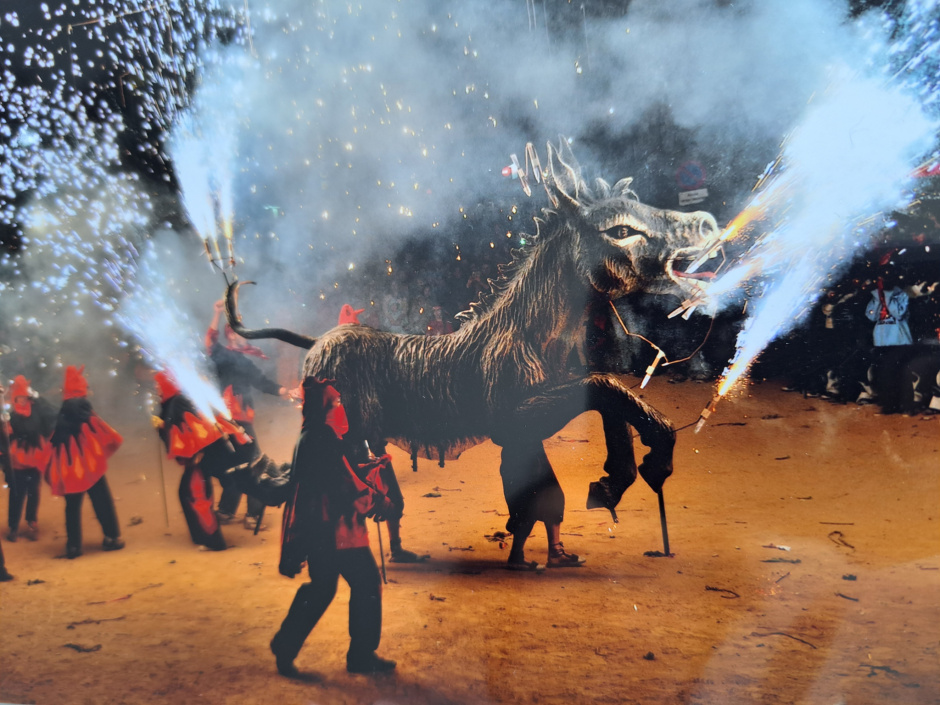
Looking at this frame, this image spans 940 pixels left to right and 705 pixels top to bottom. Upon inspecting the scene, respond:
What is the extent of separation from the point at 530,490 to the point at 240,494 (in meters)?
1.47

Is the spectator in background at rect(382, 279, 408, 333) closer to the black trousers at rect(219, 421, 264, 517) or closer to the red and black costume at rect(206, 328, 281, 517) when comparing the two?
the red and black costume at rect(206, 328, 281, 517)

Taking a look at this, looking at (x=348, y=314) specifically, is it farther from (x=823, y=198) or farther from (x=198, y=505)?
(x=823, y=198)

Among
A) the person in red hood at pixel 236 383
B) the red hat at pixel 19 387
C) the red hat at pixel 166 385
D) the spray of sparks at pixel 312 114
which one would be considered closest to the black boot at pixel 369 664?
the person in red hood at pixel 236 383

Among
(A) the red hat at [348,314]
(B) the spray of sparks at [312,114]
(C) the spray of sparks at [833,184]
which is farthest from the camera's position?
(A) the red hat at [348,314]

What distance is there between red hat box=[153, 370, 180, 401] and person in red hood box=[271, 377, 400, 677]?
0.79 meters

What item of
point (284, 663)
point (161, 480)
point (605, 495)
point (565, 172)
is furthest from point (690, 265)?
point (161, 480)

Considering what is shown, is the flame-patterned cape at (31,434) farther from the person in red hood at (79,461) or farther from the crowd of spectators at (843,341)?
the crowd of spectators at (843,341)

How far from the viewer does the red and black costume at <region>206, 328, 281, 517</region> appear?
272cm

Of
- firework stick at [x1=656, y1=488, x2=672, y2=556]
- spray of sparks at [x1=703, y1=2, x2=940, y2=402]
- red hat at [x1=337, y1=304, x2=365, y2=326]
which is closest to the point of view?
spray of sparks at [x1=703, y1=2, x2=940, y2=402]

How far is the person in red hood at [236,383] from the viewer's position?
8.93ft

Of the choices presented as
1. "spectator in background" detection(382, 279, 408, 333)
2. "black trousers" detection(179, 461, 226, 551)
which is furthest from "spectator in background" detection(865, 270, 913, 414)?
"black trousers" detection(179, 461, 226, 551)

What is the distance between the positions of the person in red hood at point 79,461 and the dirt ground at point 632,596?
0.42 meters

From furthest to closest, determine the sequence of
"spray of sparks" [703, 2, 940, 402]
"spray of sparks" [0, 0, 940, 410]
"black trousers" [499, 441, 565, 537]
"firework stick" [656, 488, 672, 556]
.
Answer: "black trousers" [499, 441, 565, 537] < "firework stick" [656, 488, 672, 556] < "spray of sparks" [0, 0, 940, 410] < "spray of sparks" [703, 2, 940, 402]

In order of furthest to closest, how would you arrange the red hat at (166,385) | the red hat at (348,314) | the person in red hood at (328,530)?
1. the red hat at (166,385)
2. the red hat at (348,314)
3. the person in red hood at (328,530)
